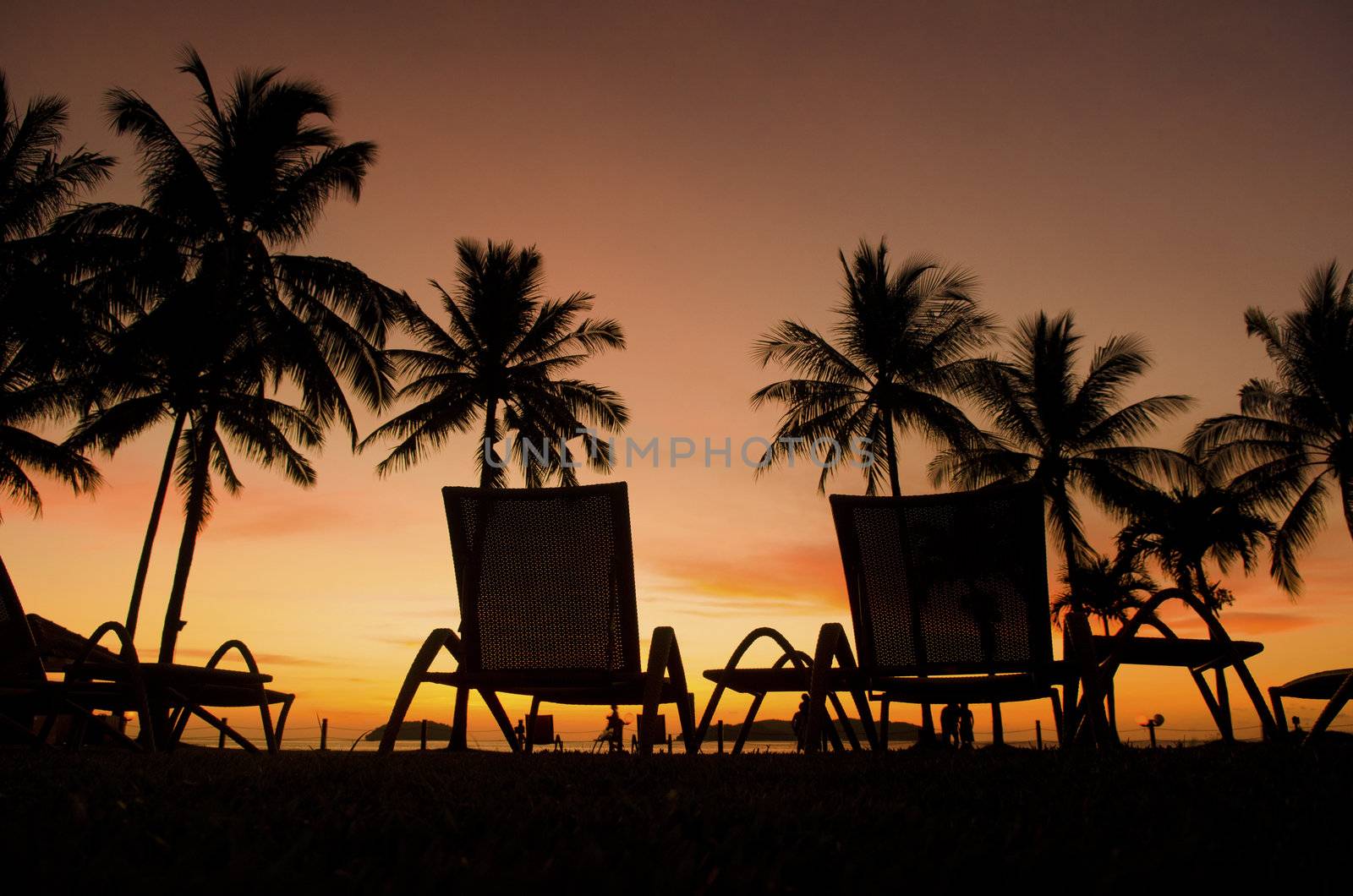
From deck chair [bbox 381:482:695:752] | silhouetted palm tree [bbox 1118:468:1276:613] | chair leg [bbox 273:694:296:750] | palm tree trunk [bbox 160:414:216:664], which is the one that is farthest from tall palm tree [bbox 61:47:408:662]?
silhouetted palm tree [bbox 1118:468:1276:613]

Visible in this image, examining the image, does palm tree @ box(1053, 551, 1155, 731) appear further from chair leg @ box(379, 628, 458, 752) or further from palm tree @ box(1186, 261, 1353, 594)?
chair leg @ box(379, 628, 458, 752)

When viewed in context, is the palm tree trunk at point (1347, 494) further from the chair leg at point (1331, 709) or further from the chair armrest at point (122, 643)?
the chair armrest at point (122, 643)

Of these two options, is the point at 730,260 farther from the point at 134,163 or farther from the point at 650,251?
the point at 134,163

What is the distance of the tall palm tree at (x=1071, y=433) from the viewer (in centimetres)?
2297

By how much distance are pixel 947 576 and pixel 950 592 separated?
67 millimetres

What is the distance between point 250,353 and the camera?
1577 centimetres

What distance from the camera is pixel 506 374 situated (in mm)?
19906

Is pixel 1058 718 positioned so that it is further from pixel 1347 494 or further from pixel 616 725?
pixel 1347 494

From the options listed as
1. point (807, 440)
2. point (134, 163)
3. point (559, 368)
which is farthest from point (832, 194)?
point (134, 163)

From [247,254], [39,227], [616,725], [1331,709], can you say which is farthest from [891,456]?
[39,227]

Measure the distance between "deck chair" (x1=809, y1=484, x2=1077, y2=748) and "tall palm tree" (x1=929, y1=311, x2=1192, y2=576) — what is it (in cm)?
1990

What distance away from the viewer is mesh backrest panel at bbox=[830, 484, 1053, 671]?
355 centimetres

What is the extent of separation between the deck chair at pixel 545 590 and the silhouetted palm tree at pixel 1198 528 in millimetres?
22712

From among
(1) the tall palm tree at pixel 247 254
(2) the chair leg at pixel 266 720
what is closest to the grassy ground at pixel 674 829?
(2) the chair leg at pixel 266 720
